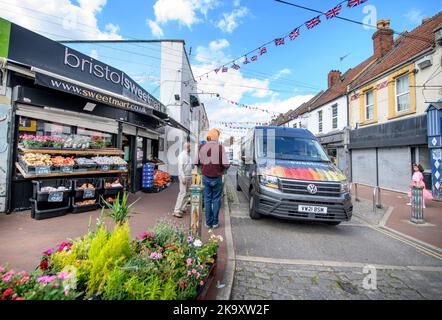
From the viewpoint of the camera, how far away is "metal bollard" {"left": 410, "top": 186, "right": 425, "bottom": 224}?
534cm

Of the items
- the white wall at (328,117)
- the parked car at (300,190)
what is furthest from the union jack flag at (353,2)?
the white wall at (328,117)

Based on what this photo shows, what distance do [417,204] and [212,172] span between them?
565 cm

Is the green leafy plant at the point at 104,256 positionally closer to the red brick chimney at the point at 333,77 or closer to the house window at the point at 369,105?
the house window at the point at 369,105

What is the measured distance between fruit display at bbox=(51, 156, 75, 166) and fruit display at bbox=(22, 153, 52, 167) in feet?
0.44

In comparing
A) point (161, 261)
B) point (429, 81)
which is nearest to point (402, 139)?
point (429, 81)

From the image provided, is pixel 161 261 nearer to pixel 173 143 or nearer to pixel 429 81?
pixel 173 143

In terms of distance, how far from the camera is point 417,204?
546 cm

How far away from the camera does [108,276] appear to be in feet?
5.49

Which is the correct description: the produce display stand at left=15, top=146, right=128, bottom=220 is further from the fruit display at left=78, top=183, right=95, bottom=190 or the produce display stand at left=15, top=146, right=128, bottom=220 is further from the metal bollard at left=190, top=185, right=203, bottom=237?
the metal bollard at left=190, top=185, right=203, bottom=237

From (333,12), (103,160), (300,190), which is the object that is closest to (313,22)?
(333,12)

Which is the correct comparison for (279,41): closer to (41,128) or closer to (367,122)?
(41,128)

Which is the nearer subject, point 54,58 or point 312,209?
point 312,209

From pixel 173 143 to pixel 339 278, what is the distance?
11.9 m
